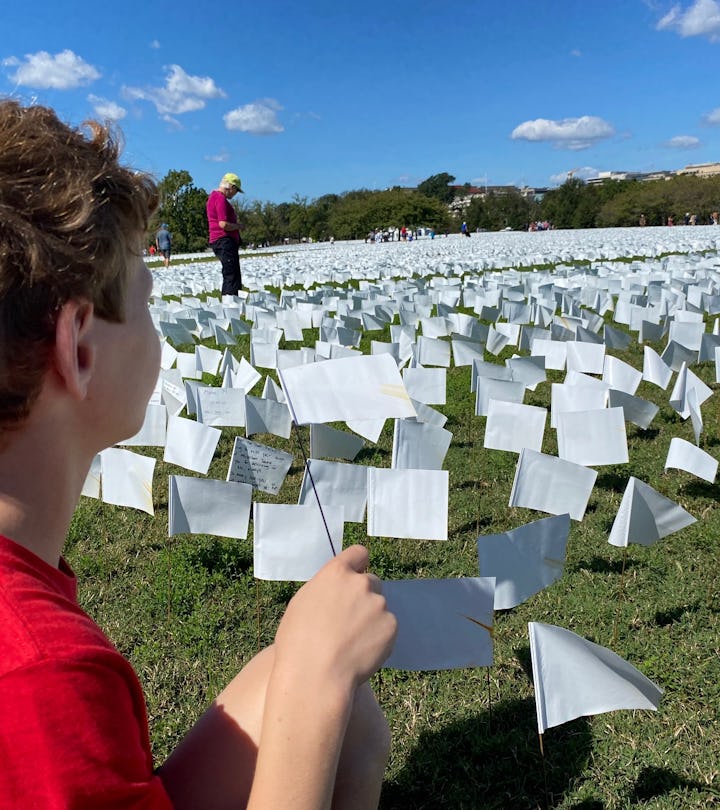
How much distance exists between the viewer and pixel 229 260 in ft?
28.8

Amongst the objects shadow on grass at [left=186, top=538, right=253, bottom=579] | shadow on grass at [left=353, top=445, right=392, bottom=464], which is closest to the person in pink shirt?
shadow on grass at [left=186, top=538, right=253, bottom=579]

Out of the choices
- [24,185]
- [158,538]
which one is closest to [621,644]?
[158,538]

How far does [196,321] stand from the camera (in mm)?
6652

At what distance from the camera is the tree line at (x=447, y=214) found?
48.8 m

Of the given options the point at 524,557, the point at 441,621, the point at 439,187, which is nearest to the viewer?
the point at 441,621

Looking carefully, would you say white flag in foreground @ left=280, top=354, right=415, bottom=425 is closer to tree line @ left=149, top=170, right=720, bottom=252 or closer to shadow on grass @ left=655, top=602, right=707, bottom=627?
shadow on grass @ left=655, top=602, right=707, bottom=627

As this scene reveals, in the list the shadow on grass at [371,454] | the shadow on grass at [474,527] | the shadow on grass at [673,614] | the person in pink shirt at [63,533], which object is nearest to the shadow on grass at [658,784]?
the shadow on grass at [673,614]

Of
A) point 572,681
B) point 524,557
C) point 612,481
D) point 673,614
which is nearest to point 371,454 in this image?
point 612,481

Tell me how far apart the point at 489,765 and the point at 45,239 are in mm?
1532

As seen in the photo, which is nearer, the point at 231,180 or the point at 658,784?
the point at 658,784

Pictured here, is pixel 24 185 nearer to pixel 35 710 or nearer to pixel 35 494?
pixel 35 494

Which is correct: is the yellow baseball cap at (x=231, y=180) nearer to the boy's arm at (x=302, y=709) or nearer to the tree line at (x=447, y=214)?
the boy's arm at (x=302, y=709)

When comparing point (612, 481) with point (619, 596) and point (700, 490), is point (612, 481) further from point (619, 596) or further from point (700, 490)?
point (619, 596)

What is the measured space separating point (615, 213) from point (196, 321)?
5295cm
